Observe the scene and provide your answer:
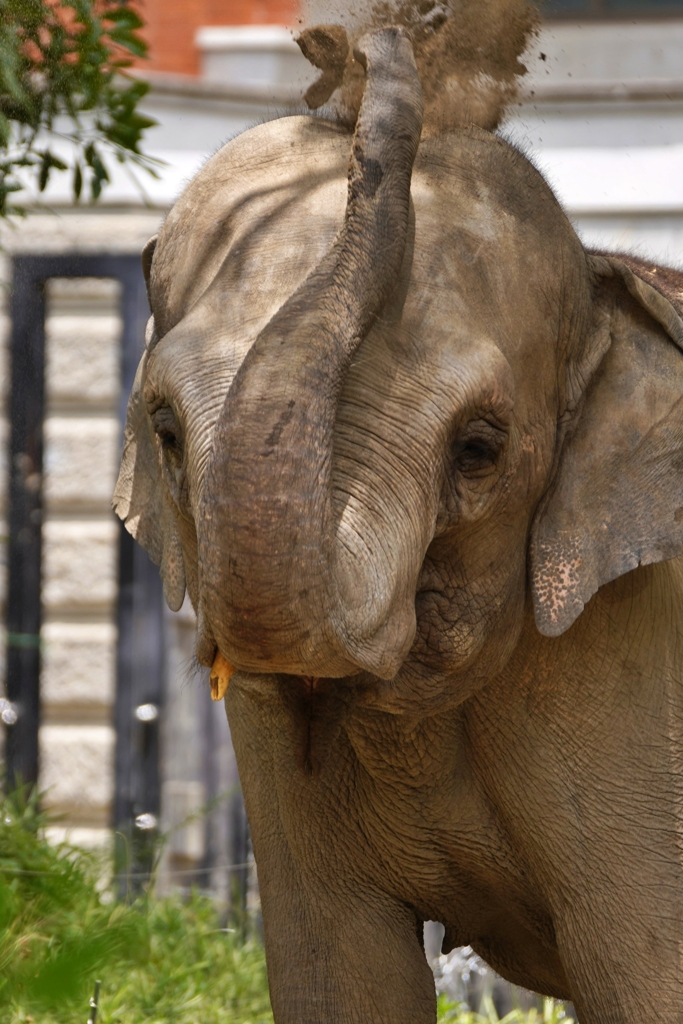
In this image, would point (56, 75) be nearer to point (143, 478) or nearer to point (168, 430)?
point (143, 478)

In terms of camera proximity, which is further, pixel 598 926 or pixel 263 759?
pixel 263 759

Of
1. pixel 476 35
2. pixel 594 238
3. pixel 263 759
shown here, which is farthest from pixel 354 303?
pixel 594 238

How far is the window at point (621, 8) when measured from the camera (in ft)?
21.5

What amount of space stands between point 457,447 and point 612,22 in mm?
5422

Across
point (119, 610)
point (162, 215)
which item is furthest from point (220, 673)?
point (162, 215)

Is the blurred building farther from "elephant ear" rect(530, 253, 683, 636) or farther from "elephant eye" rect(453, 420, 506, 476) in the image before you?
"elephant eye" rect(453, 420, 506, 476)

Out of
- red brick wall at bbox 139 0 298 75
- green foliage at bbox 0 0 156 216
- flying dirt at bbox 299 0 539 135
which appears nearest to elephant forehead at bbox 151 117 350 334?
flying dirt at bbox 299 0 539 135

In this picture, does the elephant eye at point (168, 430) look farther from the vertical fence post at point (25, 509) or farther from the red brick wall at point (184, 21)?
the red brick wall at point (184, 21)

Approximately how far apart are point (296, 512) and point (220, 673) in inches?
10.2

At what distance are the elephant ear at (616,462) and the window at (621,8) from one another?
471 centimetres

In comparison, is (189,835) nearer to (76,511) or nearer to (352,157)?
(76,511)

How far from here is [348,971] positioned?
232cm

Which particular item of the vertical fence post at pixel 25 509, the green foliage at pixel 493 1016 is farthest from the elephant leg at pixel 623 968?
the vertical fence post at pixel 25 509

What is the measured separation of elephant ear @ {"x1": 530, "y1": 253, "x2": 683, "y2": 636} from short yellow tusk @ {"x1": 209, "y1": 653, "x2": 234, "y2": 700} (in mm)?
533
